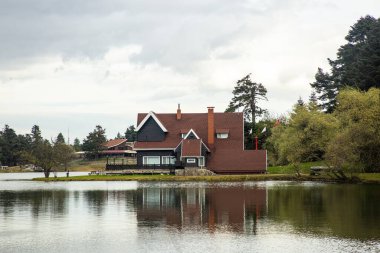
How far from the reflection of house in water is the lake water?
0.17ft

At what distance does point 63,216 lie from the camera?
31625 millimetres

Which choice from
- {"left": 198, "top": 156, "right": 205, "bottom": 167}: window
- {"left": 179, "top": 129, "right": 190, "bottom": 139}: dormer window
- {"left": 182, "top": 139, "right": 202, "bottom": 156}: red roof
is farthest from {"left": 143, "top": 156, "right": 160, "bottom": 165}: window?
{"left": 198, "top": 156, "right": 205, "bottom": 167}: window

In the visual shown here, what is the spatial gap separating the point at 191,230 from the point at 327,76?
8513 cm

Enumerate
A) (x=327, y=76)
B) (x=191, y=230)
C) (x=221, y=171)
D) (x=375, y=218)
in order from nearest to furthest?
1. (x=191, y=230)
2. (x=375, y=218)
3. (x=221, y=171)
4. (x=327, y=76)

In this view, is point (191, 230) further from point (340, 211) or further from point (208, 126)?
point (208, 126)

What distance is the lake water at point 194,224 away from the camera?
21734 mm

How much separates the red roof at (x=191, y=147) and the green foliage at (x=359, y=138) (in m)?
21.8

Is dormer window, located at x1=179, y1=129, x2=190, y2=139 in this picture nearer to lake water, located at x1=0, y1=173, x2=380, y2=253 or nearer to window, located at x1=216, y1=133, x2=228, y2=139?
window, located at x1=216, y1=133, x2=228, y2=139

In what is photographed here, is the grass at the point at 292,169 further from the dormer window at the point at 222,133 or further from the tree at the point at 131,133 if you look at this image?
the tree at the point at 131,133

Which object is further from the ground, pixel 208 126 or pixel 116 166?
pixel 208 126

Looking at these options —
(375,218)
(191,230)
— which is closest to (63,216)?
(191,230)

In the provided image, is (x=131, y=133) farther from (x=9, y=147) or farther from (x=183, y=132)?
(x=183, y=132)

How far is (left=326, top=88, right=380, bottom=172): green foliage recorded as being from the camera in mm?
57812

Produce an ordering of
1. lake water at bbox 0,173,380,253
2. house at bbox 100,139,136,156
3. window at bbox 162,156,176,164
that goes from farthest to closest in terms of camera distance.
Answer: house at bbox 100,139,136,156 → window at bbox 162,156,176,164 → lake water at bbox 0,173,380,253
